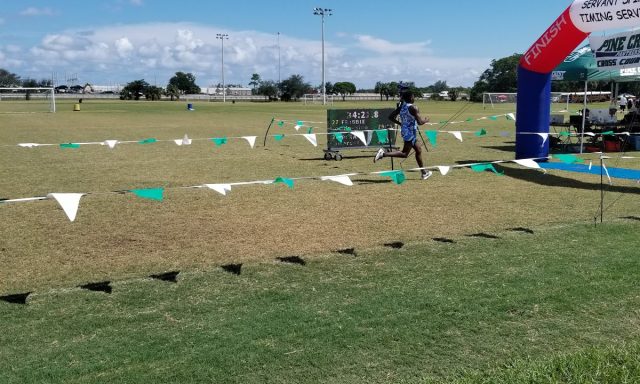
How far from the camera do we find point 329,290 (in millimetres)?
5117

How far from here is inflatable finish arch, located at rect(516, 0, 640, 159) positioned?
35.9 ft

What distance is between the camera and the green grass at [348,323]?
3.61m

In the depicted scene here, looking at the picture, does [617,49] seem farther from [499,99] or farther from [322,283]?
[499,99]

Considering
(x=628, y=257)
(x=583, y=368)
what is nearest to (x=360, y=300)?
(x=583, y=368)

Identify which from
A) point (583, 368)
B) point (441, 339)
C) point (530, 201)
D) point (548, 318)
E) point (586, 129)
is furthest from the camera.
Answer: point (586, 129)

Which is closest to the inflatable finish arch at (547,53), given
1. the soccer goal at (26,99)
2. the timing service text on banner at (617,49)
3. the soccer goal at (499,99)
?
the timing service text on banner at (617,49)

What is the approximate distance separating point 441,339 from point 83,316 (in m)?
2.79

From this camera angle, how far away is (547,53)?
1216 centimetres

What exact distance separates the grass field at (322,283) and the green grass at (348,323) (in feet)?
0.06

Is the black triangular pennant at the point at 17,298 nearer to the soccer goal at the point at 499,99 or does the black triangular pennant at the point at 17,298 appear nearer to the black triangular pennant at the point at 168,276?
the black triangular pennant at the point at 168,276

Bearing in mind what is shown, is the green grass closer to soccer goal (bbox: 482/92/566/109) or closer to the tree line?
soccer goal (bbox: 482/92/566/109)

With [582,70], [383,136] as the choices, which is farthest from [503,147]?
[383,136]

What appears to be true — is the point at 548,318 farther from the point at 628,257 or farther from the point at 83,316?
the point at 83,316

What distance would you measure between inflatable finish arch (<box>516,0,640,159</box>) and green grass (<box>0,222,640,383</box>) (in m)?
6.76
